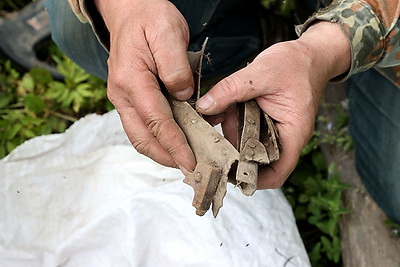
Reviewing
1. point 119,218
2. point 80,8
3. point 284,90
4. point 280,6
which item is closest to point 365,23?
point 284,90

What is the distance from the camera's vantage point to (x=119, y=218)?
1.30m

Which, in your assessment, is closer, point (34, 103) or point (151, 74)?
point (151, 74)

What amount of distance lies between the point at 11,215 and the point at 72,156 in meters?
0.23

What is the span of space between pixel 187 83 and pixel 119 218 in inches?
19.6

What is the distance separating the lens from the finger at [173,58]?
91cm

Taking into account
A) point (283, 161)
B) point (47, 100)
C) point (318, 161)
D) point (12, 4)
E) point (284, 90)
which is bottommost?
point (318, 161)

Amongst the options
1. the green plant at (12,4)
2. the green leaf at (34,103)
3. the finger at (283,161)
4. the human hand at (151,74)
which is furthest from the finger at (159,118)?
the green plant at (12,4)

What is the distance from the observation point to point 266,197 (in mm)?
1322

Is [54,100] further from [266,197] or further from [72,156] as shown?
[266,197]

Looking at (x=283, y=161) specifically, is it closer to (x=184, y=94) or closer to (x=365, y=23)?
(x=184, y=94)

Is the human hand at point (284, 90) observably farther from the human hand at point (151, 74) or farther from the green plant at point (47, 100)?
the green plant at point (47, 100)

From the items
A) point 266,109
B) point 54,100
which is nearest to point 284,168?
point 266,109

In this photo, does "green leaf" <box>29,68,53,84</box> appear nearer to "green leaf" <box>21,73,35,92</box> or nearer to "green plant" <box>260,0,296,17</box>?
"green leaf" <box>21,73,35,92</box>

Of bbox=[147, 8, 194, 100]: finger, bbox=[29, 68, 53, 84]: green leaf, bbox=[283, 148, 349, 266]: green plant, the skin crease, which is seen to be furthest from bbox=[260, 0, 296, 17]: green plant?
bbox=[147, 8, 194, 100]: finger
